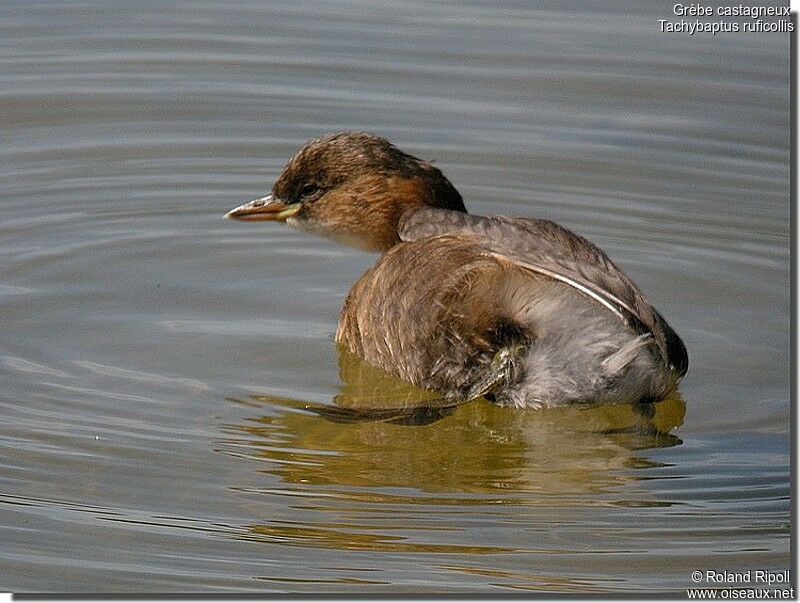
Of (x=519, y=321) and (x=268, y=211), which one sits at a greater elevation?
(x=268, y=211)

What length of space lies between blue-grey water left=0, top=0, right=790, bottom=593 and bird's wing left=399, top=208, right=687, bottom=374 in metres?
0.40

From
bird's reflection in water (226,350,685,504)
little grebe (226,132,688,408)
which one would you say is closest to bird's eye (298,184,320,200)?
little grebe (226,132,688,408)

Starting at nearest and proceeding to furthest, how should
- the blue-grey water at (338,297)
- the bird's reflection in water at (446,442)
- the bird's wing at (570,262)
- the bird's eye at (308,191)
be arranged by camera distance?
the blue-grey water at (338,297) → the bird's reflection in water at (446,442) → the bird's wing at (570,262) → the bird's eye at (308,191)

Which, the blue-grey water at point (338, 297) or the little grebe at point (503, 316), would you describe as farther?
the little grebe at point (503, 316)

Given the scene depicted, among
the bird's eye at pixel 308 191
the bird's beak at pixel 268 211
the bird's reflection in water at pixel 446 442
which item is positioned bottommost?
the bird's reflection in water at pixel 446 442

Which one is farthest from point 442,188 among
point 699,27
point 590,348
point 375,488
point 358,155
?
point 699,27

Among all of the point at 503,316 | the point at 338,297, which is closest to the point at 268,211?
the point at 338,297

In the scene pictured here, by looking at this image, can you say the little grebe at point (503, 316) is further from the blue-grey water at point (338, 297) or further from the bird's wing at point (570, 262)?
the blue-grey water at point (338, 297)

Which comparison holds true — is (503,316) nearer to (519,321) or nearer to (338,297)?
(519,321)

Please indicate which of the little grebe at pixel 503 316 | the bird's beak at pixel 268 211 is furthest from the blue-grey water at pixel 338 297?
the bird's beak at pixel 268 211

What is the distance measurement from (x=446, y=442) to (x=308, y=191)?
1616mm

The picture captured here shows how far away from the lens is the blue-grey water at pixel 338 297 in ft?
16.1

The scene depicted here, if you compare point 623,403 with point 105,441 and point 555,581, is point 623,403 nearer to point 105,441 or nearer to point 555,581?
point 555,581

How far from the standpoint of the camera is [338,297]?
721cm
